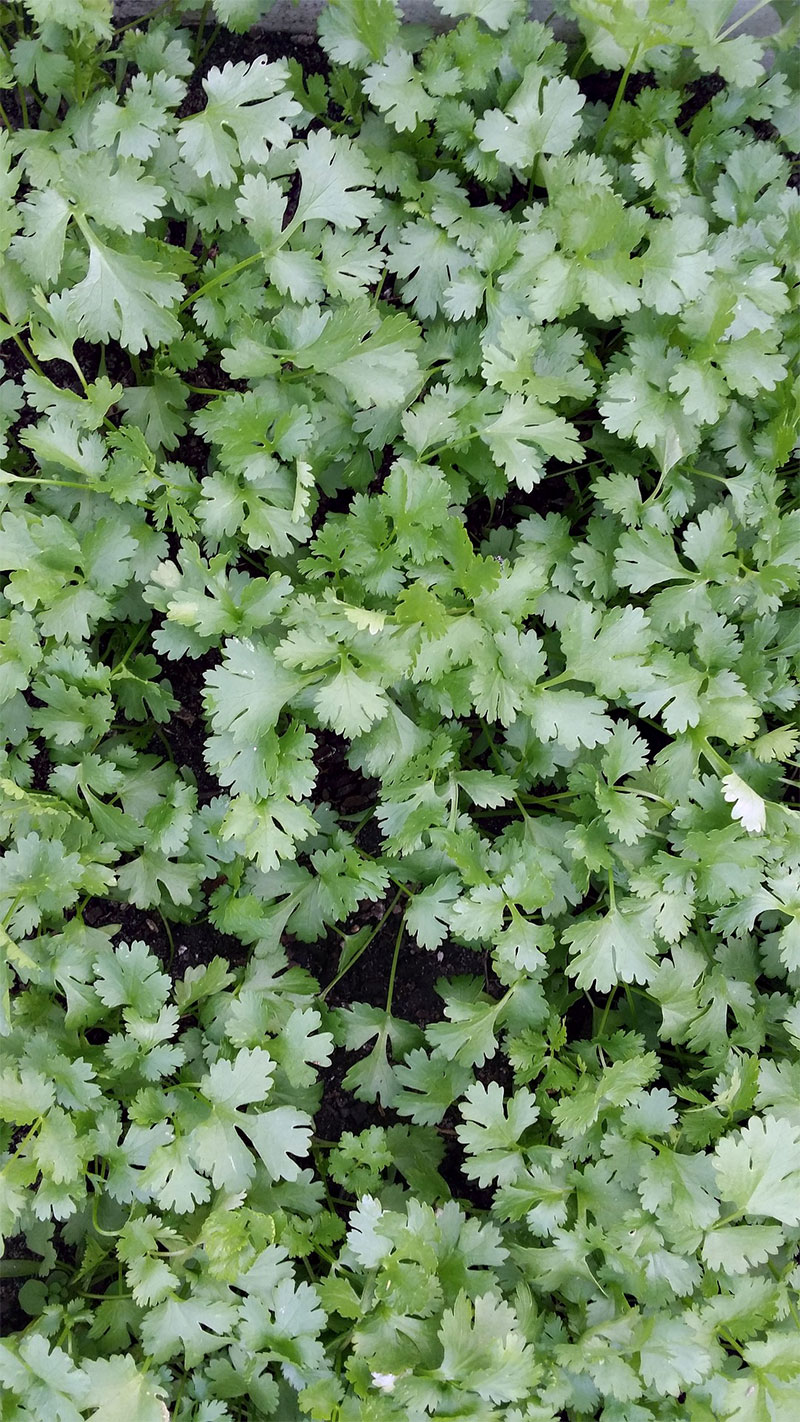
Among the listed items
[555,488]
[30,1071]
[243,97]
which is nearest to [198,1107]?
[30,1071]

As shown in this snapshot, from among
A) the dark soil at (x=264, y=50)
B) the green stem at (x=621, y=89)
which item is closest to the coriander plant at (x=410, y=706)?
the green stem at (x=621, y=89)

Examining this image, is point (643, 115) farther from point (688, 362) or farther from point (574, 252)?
point (688, 362)

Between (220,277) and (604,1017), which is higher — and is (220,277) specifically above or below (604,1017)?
above

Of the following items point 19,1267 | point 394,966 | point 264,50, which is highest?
point 264,50

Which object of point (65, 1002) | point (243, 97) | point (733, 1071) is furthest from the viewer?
point (65, 1002)

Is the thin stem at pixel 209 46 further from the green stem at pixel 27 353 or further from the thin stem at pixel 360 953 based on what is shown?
the thin stem at pixel 360 953

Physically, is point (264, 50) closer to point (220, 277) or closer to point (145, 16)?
point (145, 16)

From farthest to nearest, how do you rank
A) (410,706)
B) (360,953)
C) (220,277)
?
(360,953) < (410,706) < (220,277)

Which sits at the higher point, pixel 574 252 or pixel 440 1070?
pixel 574 252

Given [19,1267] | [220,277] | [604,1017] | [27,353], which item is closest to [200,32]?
[220,277]
